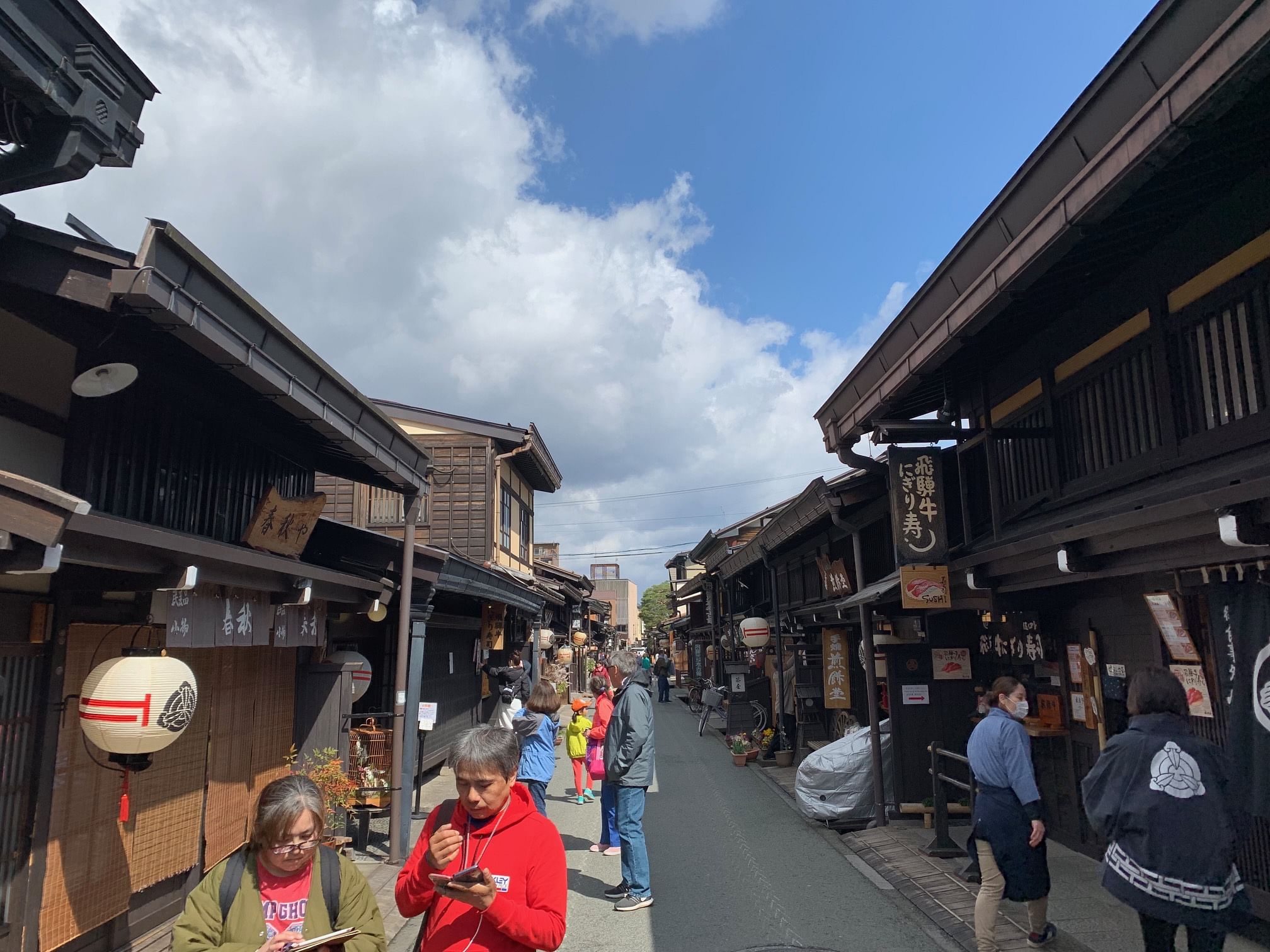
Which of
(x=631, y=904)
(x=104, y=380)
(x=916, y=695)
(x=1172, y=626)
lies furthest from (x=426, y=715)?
(x=1172, y=626)

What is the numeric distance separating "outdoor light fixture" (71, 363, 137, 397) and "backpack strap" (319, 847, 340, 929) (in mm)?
3469

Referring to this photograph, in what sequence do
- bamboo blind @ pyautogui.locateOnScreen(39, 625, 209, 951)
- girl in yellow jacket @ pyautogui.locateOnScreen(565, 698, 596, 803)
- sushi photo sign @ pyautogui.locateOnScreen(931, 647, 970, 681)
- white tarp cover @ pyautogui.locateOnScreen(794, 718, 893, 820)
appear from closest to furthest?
bamboo blind @ pyautogui.locateOnScreen(39, 625, 209, 951)
white tarp cover @ pyautogui.locateOnScreen(794, 718, 893, 820)
sushi photo sign @ pyautogui.locateOnScreen(931, 647, 970, 681)
girl in yellow jacket @ pyautogui.locateOnScreen(565, 698, 596, 803)

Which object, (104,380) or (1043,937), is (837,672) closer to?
(1043,937)

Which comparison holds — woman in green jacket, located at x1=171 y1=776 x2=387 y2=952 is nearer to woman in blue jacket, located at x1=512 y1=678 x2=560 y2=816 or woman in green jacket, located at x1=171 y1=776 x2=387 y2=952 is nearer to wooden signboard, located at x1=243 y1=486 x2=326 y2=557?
wooden signboard, located at x1=243 y1=486 x2=326 y2=557

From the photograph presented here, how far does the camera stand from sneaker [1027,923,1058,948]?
19.0 ft

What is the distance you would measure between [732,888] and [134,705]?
5469 mm

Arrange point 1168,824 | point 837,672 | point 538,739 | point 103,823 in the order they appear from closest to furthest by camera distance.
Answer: point 1168,824
point 103,823
point 538,739
point 837,672

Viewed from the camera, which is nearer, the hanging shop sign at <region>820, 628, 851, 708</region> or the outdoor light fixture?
the outdoor light fixture

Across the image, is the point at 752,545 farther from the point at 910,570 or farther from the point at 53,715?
the point at 53,715

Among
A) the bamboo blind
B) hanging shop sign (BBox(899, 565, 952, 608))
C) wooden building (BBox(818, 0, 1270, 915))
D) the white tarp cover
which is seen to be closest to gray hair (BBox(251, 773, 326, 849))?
the bamboo blind

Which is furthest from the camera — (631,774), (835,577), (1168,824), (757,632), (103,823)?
(757,632)

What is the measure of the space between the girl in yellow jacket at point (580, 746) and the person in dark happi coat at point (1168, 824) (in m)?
7.93

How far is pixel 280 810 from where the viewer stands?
122 inches

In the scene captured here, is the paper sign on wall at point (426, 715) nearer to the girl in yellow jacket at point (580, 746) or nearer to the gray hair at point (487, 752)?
the girl in yellow jacket at point (580, 746)
